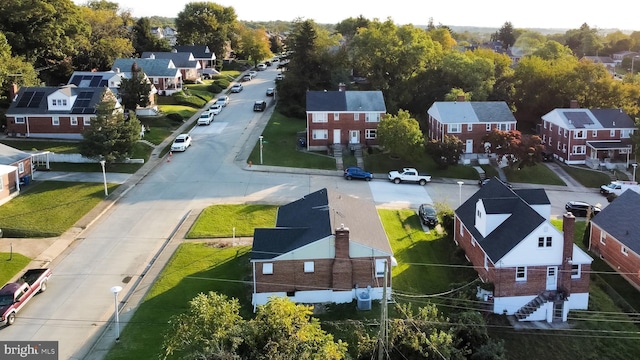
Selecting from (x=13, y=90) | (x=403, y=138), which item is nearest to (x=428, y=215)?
(x=403, y=138)

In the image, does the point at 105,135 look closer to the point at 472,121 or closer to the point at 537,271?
the point at 537,271

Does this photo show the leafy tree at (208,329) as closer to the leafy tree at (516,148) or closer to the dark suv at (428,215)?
the dark suv at (428,215)

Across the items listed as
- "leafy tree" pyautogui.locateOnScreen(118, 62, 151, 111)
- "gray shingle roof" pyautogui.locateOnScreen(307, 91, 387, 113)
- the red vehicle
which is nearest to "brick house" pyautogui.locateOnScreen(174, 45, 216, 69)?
"leafy tree" pyautogui.locateOnScreen(118, 62, 151, 111)

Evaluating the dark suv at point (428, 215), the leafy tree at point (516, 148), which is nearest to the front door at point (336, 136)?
the leafy tree at point (516, 148)

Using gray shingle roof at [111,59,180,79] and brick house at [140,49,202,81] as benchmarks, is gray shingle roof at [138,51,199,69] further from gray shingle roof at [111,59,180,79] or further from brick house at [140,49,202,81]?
gray shingle roof at [111,59,180,79]

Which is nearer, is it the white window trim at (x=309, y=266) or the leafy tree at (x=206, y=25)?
the white window trim at (x=309, y=266)
